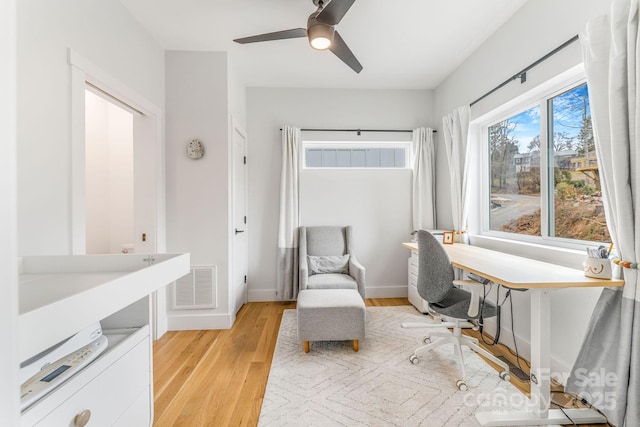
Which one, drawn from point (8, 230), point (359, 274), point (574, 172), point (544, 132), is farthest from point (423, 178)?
point (8, 230)

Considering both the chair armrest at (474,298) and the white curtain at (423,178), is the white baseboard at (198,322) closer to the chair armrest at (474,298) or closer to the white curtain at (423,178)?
the chair armrest at (474,298)

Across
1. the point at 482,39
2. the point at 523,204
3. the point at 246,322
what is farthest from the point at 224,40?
the point at 523,204

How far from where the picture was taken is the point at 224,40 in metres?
2.52

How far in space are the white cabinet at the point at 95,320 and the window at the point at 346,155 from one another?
2.65 m

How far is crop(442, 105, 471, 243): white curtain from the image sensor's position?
9.16ft

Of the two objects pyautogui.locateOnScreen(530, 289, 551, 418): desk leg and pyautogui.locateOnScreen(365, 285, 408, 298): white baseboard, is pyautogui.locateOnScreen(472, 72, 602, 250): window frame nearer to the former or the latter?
pyautogui.locateOnScreen(530, 289, 551, 418): desk leg

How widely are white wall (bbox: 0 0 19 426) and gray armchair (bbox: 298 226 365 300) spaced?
7.73 feet

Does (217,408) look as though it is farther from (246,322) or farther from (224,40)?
(224,40)

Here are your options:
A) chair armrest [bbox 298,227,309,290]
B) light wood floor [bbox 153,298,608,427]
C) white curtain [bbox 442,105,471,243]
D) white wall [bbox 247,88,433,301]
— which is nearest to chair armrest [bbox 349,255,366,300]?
chair armrest [bbox 298,227,309,290]

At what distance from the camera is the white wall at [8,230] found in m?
0.43

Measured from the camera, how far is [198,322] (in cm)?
269

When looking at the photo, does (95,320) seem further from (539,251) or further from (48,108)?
(539,251)

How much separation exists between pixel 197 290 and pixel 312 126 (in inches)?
91.8

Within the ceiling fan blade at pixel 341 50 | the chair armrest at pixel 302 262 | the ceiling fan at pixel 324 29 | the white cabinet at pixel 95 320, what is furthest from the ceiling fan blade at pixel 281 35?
the chair armrest at pixel 302 262
